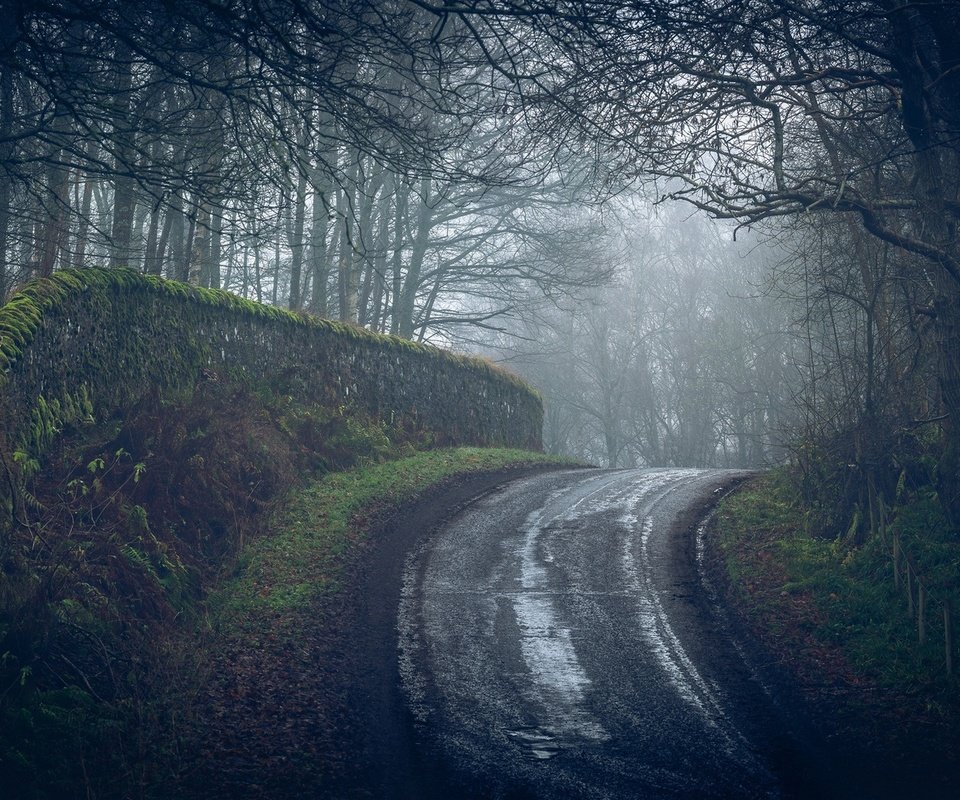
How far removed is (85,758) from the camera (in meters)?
5.46

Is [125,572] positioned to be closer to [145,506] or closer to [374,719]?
[145,506]

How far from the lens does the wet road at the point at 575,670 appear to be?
18.2 ft

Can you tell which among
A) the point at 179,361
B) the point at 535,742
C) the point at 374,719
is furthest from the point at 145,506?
the point at 535,742

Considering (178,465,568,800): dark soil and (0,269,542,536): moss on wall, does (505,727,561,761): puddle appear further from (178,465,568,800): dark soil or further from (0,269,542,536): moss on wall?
(0,269,542,536): moss on wall

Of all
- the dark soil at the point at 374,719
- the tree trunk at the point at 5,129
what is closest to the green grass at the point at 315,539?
the dark soil at the point at 374,719

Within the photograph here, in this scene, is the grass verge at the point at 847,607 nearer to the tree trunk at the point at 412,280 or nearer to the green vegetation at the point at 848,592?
the green vegetation at the point at 848,592

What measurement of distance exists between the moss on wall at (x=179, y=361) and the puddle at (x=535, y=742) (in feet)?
16.1

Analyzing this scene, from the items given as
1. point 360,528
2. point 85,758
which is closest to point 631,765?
point 85,758

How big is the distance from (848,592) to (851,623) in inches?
30.7

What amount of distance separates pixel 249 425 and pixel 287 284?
19.0 metres

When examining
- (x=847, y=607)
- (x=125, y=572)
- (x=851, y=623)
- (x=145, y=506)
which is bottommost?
(x=851, y=623)

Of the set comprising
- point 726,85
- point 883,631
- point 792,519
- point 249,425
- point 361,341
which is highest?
point 726,85

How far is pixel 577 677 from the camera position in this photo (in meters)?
7.20

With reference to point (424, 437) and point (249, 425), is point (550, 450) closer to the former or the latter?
point (424, 437)
